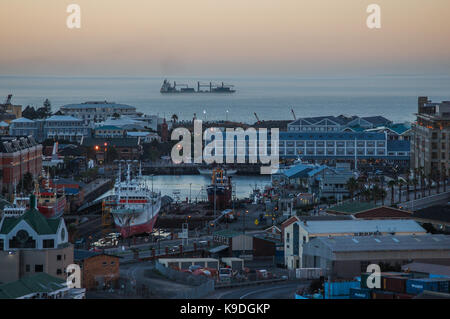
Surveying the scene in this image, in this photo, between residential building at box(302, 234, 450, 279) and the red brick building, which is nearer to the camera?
residential building at box(302, 234, 450, 279)

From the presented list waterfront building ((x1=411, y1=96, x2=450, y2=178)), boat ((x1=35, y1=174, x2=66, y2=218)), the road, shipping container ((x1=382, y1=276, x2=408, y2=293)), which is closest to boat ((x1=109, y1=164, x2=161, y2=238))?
boat ((x1=35, y1=174, x2=66, y2=218))

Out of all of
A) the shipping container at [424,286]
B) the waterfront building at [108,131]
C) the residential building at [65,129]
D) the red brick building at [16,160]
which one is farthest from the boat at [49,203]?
the residential building at [65,129]

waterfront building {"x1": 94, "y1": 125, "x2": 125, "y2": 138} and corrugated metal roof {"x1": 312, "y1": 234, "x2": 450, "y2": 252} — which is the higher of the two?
waterfront building {"x1": 94, "y1": 125, "x2": 125, "y2": 138}

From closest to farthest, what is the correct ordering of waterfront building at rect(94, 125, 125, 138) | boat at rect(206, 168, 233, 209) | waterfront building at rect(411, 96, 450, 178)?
boat at rect(206, 168, 233, 209), waterfront building at rect(411, 96, 450, 178), waterfront building at rect(94, 125, 125, 138)

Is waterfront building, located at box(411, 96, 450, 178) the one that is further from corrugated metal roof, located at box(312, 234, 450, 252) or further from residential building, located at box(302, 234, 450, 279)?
residential building, located at box(302, 234, 450, 279)

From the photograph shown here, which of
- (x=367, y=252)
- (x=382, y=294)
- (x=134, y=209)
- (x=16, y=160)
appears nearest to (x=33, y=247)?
(x=367, y=252)

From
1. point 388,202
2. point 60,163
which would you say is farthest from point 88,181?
point 388,202

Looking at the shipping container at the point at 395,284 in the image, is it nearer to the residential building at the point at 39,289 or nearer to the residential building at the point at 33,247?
the residential building at the point at 39,289
